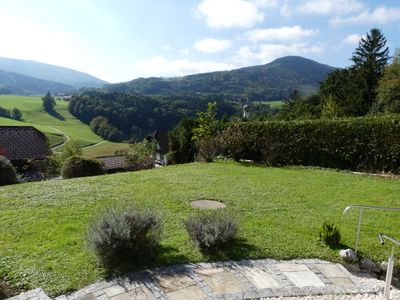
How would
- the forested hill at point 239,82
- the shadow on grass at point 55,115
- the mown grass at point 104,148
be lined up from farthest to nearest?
1. the forested hill at point 239,82
2. the shadow on grass at point 55,115
3. the mown grass at point 104,148

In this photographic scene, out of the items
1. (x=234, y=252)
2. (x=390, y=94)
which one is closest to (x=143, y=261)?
(x=234, y=252)

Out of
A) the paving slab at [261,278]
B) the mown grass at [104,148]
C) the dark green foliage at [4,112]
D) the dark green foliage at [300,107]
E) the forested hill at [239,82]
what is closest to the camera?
the paving slab at [261,278]

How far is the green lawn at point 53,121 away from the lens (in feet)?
242

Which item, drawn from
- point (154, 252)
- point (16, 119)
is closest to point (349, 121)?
point (154, 252)

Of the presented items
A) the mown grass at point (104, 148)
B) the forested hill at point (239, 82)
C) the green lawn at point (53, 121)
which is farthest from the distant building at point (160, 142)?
the forested hill at point (239, 82)

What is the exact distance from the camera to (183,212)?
7.00 metres

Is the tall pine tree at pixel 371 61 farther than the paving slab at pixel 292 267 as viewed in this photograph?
Yes

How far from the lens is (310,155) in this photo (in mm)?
14711

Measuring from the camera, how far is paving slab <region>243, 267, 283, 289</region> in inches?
168

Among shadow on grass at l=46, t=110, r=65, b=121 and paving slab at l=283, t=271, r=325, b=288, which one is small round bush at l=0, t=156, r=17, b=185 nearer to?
paving slab at l=283, t=271, r=325, b=288

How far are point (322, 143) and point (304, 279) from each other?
421 inches

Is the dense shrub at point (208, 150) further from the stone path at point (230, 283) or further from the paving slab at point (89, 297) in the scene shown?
the paving slab at point (89, 297)

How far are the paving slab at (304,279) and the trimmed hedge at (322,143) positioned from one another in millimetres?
9564

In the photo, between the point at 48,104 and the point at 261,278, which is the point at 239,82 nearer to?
the point at 48,104
